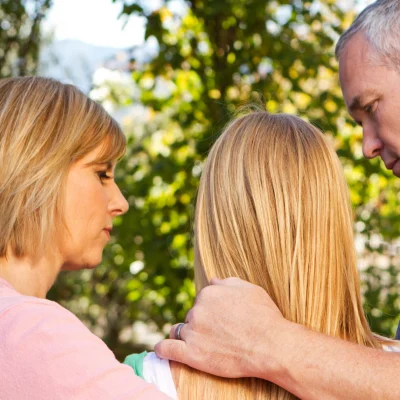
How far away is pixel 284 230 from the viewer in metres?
1.87

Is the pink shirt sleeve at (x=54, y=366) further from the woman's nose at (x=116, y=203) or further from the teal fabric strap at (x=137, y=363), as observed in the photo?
the woman's nose at (x=116, y=203)

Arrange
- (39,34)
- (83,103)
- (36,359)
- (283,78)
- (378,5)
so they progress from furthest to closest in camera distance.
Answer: (39,34) < (283,78) < (378,5) < (83,103) < (36,359)

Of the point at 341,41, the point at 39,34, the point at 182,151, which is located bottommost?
the point at 182,151

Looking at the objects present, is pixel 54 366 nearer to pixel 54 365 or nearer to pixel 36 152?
pixel 54 365

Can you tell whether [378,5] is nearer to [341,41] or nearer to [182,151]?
[341,41]

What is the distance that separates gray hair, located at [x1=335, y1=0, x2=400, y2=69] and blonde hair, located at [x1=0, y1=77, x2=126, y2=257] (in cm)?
101

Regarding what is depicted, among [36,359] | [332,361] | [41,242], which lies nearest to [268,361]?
[332,361]

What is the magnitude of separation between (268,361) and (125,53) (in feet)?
11.1

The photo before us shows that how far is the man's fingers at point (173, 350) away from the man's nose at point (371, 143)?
1.15m

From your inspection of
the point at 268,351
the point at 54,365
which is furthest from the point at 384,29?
the point at 54,365

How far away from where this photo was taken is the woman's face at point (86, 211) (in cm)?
225

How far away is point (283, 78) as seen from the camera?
457cm

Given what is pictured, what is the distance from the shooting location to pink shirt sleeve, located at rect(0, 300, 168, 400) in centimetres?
153

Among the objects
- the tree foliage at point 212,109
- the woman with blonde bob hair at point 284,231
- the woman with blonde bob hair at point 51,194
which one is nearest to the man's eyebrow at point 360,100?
the woman with blonde bob hair at point 284,231
